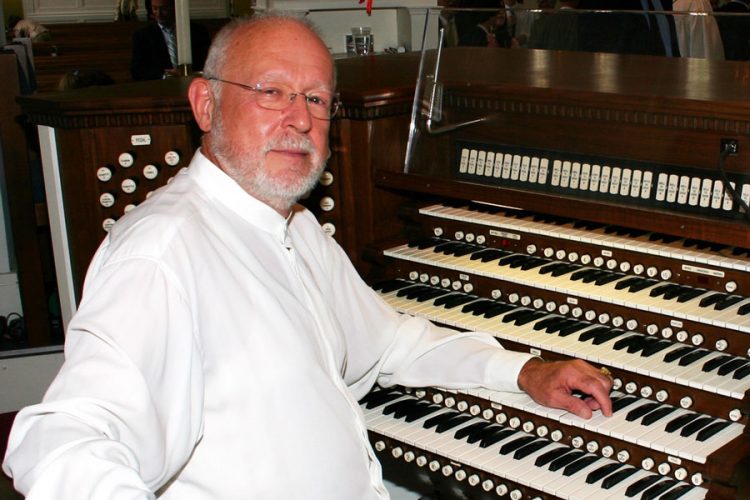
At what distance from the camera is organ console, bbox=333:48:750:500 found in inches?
99.0

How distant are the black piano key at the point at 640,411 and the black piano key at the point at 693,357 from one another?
0.43ft

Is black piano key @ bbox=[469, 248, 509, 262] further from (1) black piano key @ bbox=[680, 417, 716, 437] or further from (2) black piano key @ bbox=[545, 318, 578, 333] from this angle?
(1) black piano key @ bbox=[680, 417, 716, 437]

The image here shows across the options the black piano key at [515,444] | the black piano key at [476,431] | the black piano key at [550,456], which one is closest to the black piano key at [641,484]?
the black piano key at [550,456]

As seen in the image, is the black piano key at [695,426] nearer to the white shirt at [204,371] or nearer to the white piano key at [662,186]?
the white shirt at [204,371]

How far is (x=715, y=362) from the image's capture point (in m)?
2.57

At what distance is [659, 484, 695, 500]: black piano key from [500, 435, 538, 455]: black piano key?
43 centimetres

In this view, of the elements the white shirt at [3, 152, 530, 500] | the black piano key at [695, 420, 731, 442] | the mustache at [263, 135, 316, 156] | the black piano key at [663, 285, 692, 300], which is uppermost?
the mustache at [263, 135, 316, 156]

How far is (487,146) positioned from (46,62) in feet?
34.0

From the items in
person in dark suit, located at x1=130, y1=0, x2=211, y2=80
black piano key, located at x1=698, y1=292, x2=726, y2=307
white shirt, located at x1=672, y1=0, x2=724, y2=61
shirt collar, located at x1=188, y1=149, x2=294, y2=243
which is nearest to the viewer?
shirt collar, located at x1=188, y1=149, x2=294, y2=243

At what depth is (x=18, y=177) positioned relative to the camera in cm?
A: 516

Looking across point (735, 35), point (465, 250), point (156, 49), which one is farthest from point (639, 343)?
point (156, 49)

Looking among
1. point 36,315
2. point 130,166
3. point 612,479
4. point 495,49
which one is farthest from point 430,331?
point 36,315

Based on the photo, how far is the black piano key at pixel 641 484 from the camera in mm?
2395

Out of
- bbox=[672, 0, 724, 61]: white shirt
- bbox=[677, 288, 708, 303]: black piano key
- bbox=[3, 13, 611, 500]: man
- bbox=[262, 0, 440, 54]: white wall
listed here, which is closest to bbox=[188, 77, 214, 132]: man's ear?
bbox=[3, 13, 611, 500]: man
